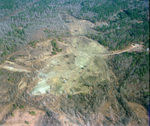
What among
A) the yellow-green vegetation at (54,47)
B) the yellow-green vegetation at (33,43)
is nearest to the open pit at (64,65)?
the yellow-green vegetation at (54,47)

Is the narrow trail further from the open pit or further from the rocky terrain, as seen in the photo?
the open pit

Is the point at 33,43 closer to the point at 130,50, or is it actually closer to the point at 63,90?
the point at 63,90

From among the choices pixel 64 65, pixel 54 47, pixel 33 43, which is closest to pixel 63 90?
pixel 64 65

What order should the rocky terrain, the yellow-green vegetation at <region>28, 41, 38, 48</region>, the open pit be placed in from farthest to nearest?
the yellow-green vegetation at <region>28, 41, 38, 48</region>, the open pit, the rocky terrain

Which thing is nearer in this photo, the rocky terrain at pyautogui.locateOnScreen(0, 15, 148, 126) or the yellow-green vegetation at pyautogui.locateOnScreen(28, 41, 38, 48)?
the rocky terrain at pyautogui.locateOnScreen(0, 15, 148, 126)

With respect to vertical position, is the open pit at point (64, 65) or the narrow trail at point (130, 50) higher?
the narrow trail at point (130, 50)

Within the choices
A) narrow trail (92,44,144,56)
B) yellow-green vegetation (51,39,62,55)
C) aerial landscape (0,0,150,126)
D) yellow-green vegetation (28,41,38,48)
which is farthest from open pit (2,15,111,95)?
narrow trail (92,44,144,56)

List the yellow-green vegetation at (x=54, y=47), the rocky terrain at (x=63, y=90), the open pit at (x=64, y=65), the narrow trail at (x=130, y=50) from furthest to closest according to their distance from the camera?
the yellow-green vegetation at (x=54, y=47) < the narrow trail at (x=130, y=50) < the open pit at (x=64, y=65) < the rocky terrain at (x=63, y=90)

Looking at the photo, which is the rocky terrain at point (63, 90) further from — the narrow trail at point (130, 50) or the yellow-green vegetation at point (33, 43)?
the yellow-green vegetation at point (33, 43)

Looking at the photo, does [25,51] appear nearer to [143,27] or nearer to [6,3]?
[143,27]
